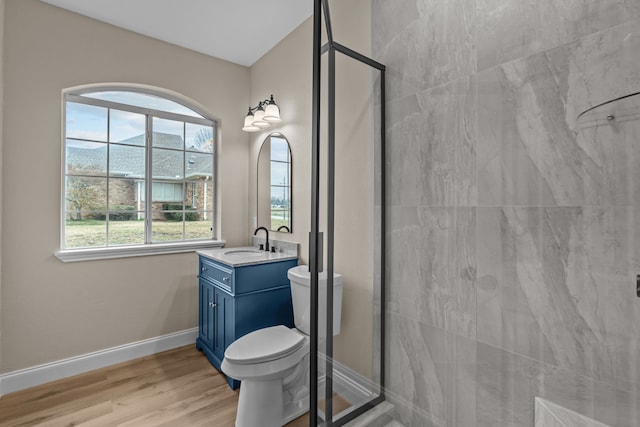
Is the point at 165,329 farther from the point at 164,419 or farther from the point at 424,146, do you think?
the point at 424,146

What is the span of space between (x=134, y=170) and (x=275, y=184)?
4.05 ft

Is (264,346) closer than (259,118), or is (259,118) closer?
(264,346)

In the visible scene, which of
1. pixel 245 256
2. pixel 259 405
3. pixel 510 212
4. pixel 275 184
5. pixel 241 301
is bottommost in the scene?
pixel 259 405

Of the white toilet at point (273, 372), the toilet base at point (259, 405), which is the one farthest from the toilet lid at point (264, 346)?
the toilet base at point (259, 405)

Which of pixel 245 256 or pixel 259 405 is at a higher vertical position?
pixel 245 256

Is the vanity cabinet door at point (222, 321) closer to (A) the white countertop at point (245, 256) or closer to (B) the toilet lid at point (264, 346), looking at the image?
(A) the white countertop at point (245, 256)

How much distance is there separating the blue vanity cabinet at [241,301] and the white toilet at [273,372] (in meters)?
0.29

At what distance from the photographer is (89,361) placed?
7.43ft

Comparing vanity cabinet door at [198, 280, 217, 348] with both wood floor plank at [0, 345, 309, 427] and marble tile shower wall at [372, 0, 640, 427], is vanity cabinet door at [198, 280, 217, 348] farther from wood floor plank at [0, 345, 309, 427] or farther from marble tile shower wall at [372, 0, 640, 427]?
marble tile shower wall at [372, 0, 640, 427]

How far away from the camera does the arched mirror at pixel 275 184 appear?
249 centimetres

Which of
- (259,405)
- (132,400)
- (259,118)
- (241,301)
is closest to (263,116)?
(259,118)

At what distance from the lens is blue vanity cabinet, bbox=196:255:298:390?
2047 mm

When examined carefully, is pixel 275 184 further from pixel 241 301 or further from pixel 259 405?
pixel 259 405

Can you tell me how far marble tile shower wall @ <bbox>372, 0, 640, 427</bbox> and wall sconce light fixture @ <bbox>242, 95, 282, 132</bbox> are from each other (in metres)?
1.53
